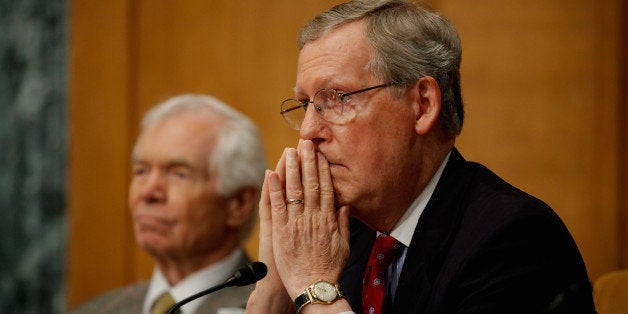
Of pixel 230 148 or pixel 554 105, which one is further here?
pixel 554 105

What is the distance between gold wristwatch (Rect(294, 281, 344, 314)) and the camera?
72.2 inches

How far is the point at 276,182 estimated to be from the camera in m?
2.03

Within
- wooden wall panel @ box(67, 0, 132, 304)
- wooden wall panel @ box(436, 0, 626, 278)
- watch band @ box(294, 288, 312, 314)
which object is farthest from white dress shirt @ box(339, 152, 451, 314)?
A: wooden wall panel @ box(67, 0, 132, 304)

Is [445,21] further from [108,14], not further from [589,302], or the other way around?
[108,14]

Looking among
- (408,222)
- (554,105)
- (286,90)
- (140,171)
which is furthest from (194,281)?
(554,105)

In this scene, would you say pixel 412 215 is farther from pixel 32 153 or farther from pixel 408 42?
pixel 32 153

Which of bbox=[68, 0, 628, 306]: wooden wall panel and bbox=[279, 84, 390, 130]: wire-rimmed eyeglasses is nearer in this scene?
bbox=[279, 84, 390, 130]: wire-rimmed eyeglasses

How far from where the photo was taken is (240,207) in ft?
10.4

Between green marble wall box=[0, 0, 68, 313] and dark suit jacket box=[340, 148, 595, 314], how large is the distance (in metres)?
2.73

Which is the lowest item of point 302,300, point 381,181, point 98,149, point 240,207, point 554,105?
point 98,149

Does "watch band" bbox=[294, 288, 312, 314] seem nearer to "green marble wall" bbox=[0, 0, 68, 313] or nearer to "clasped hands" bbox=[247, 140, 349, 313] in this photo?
"clasped hands" bbox=[247, 140, 349, 313]

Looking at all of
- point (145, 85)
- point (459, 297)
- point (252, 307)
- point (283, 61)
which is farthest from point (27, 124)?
point (459, 297)

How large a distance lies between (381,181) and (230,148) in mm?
1312

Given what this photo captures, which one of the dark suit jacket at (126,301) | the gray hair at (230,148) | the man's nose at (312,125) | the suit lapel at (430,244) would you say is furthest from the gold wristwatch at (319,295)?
the gray hair at (230,148)
